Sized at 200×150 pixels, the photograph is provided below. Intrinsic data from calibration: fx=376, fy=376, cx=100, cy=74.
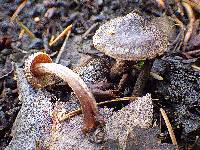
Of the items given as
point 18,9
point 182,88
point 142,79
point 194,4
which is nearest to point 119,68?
point 142,79

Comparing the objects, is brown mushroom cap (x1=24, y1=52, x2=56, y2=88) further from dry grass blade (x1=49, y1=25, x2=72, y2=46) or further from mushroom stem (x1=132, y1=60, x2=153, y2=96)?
dry grass blade (x1=49, y1=25, x2=72, y2=46)

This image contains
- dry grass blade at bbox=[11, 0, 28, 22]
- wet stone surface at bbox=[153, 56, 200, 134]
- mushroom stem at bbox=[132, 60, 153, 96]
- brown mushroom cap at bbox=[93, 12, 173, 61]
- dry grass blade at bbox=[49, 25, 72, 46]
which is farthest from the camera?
dry grass blade at bbox=[11, 0, 28, 22]

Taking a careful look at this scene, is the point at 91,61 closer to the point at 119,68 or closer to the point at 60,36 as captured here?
the point at 119,68

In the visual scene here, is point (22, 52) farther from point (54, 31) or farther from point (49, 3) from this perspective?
point (49, 3)

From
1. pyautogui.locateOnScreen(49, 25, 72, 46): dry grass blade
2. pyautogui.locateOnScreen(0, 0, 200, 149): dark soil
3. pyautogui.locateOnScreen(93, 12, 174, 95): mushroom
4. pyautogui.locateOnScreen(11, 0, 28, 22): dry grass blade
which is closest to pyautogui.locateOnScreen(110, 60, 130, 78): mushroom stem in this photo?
pyautogui.locateOnScreen(0, 0, 200, 149): dark soil

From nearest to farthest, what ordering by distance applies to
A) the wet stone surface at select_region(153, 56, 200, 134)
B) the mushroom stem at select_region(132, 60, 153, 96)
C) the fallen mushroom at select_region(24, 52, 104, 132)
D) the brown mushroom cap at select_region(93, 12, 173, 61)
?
the fallen mushroom at select_region(24, 52, 104, 132) < the brown mushroom cap at select_region(93, 12, 173, 61) < the wet stone surface at select_region(153, 56, 200, 134) < the mushroom stem at select_region(132, 60, 153, 96)

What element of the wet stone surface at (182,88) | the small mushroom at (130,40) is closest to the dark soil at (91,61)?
the wet stone surface at (182,88)

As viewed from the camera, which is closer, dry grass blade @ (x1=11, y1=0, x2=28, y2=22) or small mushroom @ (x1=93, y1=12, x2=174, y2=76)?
small mushroom @ (x1=93, y1=12, x2=174, y2=76)

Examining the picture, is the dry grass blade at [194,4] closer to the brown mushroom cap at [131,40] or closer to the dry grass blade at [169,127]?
the brown mushroom cap at [131,40]
